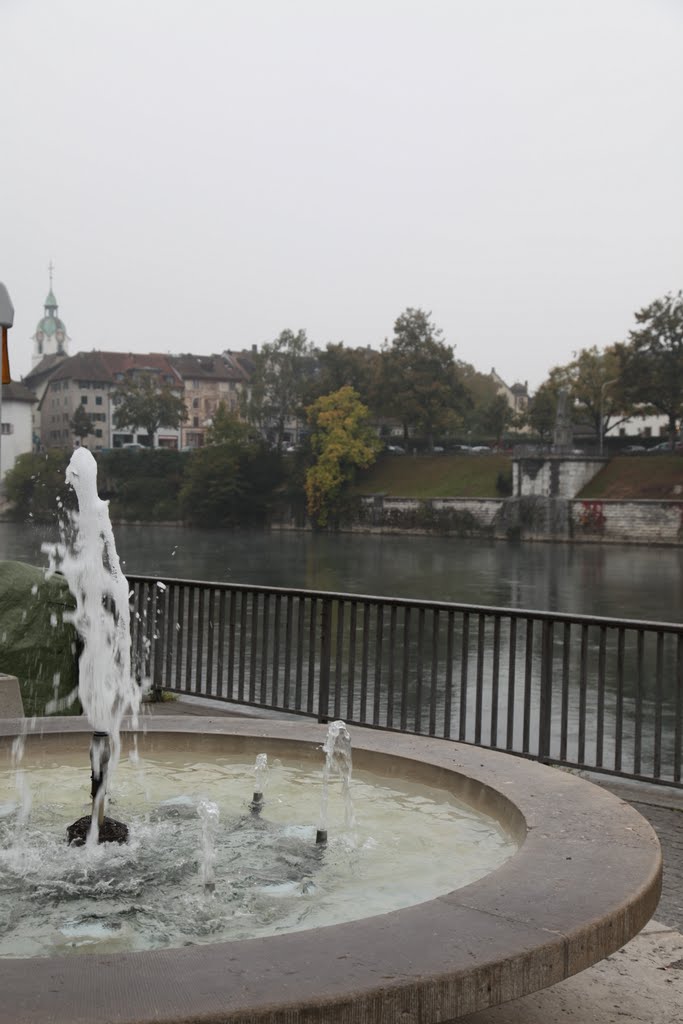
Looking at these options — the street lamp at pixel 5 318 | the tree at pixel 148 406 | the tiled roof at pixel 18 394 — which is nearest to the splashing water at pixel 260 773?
the street lamp at pixel 5 318

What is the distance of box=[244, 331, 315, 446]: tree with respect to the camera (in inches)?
4675

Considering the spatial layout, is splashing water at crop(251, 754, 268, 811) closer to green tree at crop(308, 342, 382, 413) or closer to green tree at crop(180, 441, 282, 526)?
green tree at crop(180, 441, 282, 526)

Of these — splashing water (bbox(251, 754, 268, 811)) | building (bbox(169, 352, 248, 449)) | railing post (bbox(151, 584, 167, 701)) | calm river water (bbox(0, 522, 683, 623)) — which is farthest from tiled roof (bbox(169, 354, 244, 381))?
splashing water (bbox(251, 754, 268, 811))

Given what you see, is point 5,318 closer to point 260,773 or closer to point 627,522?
point 260,773

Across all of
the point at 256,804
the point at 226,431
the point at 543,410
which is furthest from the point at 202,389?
the point at 256,804

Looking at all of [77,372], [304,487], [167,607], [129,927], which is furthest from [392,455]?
[129,927]

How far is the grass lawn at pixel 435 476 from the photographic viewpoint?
91188mm

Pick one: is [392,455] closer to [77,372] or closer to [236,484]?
[236,484]

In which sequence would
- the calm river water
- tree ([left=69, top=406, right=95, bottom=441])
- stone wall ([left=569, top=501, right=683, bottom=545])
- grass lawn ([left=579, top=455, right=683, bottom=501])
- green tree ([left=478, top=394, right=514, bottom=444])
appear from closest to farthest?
the calm river water < stone wall ([left=569, top=501, right=683, bottom=545]) < grass lawn ([left=579, top=455, right=683, bottom=501]) < green tree ([left=478, top=394, right=514, bottom=444]) < tree ([left=69, top=406, right=95, bottom=441])

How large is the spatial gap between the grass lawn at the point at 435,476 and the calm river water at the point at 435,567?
8.85 metres

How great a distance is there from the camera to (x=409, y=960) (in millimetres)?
2666

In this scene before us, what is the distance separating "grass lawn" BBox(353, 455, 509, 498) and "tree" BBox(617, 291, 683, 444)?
1243 centimetres

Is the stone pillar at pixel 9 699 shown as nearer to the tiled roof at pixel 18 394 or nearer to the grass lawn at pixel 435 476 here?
the grass lawn at pixel 435 476

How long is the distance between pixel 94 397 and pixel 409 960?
143181 millimetres
